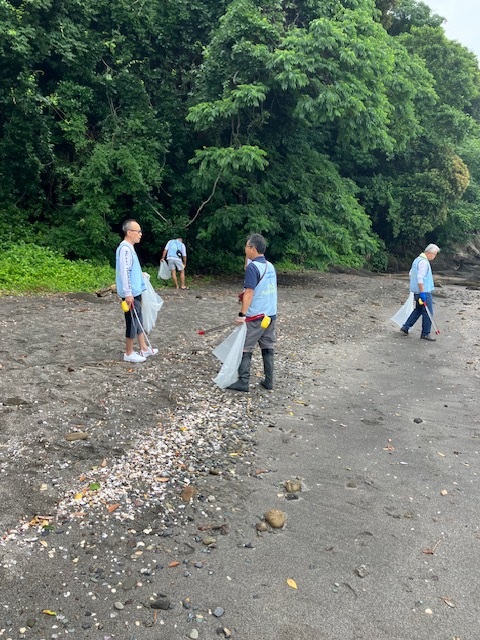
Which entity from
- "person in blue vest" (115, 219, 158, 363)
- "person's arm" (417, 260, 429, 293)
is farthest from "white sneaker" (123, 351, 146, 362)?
"person's arm" (417, 260, 429, 293)

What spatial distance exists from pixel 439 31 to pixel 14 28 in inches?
728

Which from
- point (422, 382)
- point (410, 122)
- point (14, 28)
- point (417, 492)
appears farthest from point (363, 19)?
point (417, 492)

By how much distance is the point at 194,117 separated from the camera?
14.3 meters

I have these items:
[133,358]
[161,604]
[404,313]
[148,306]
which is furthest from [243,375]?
[404,313]

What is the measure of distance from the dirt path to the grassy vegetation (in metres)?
5.34

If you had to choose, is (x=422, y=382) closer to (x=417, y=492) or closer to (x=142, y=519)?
(x=417, y=492)

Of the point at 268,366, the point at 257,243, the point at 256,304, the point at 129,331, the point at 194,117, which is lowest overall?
the point at 268,366

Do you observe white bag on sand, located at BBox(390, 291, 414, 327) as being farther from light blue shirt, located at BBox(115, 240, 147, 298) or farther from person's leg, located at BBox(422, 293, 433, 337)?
light blue shirt, located at BBox(115, 240, 147, 298)

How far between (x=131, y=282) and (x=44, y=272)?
8.12 meters

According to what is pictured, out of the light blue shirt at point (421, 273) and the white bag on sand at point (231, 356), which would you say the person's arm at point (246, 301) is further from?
the light blue shirt at point (421, 273)

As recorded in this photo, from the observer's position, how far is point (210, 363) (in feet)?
25.2

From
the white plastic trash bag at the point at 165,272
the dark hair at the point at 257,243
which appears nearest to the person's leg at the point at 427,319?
the dark hair at the point at 257,243

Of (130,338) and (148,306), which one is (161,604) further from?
(148,306)

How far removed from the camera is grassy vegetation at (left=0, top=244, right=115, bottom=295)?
13.2 metres
